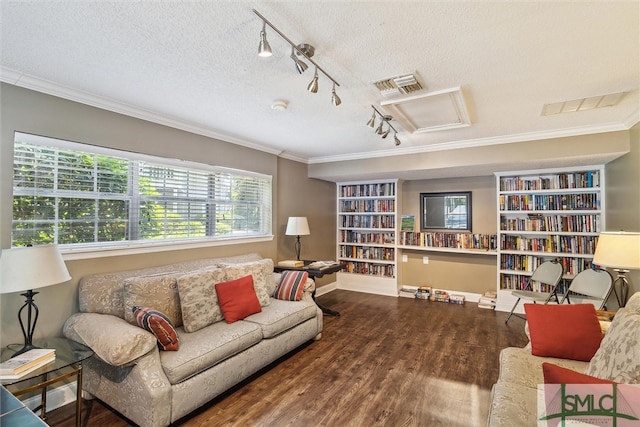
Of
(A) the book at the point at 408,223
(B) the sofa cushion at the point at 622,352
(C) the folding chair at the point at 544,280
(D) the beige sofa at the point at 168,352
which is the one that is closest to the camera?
(B) the sofa cushion at the point at 622,352

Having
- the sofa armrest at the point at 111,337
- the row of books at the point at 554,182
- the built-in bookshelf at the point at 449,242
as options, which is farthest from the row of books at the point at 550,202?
the sofa armrest at the point at 111,337

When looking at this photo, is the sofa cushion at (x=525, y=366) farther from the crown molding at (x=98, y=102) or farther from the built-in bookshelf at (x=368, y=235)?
the crown molding at (x=98, y=102)

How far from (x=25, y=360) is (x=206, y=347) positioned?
999mm

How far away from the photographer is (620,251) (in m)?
2.27

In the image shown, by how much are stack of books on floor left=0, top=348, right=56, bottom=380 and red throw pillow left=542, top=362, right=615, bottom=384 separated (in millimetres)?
2592

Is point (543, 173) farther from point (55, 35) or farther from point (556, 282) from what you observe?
point (55, 35)

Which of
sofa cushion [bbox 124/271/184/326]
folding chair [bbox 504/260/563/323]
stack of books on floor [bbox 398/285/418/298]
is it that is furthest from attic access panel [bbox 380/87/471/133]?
stack of books on floor [bbox 398/285/418/298]

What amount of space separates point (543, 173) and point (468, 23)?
3.64m

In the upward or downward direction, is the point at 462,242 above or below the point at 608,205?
below

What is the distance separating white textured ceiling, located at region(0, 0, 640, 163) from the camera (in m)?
1.52

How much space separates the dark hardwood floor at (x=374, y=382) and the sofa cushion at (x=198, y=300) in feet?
1.96

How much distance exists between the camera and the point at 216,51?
1.88 meters

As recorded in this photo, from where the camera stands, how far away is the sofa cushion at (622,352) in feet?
4.47

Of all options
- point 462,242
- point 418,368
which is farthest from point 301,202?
point 418,368
